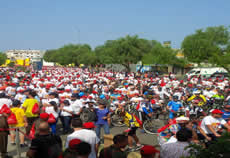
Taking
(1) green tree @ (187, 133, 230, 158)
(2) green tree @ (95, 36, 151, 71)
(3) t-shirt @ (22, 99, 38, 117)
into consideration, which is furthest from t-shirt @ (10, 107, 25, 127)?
(2) green tree @ (95, 36, 151, 71)

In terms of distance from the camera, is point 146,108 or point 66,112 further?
point 146,108

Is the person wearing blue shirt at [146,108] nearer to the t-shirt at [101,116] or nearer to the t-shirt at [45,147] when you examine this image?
the t-shirt at [101,116]

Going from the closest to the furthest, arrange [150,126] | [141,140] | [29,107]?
[29,107]
[141,140]
[150,126]

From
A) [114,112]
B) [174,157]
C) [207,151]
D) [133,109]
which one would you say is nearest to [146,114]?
[133,109]

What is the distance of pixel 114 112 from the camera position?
10062 mm

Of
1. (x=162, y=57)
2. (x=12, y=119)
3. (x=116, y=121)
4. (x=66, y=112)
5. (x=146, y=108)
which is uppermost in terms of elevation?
(x=162, y=57)

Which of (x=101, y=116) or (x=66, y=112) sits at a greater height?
(x=101, y=116)

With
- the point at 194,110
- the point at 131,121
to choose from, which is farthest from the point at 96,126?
the point at 194,110

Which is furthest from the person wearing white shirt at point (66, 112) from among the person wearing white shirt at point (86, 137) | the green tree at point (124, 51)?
the green tree at point (124, 51)

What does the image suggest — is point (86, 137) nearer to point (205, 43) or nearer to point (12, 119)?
point (12, 119)

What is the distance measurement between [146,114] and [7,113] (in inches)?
174

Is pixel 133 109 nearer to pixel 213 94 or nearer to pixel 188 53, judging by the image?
pixel 213 94

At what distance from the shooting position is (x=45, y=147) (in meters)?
3.94

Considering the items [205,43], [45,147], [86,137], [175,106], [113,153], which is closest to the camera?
[113,153]
